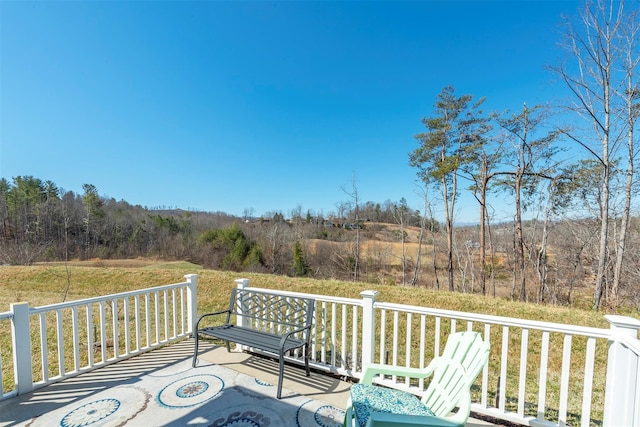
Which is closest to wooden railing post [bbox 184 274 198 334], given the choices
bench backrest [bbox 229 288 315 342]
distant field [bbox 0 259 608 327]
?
bench backrest [bbox 229 288 315 342]

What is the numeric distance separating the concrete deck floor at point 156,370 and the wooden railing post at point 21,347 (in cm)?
11

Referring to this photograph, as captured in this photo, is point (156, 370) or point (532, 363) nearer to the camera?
point (156, 370)

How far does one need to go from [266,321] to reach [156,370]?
51.0 inches

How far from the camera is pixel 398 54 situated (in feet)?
27.7

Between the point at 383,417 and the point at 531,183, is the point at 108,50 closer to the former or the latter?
the point at 383,417

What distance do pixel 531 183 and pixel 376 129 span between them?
704cm

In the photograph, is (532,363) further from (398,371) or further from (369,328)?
(398,371)

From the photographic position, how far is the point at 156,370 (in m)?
2.96

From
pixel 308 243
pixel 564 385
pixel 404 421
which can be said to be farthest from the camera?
pixel 308 243

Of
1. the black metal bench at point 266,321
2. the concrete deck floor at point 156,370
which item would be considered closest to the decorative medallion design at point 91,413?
the concrete deck floor at point 156,370

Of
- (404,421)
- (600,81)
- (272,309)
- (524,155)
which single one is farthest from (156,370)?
(524,155)

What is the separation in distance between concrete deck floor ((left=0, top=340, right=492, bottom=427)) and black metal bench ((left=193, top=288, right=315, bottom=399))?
20 centimetres

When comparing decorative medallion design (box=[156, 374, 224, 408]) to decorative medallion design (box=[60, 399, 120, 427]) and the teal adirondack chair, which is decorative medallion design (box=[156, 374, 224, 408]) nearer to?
decorative medallion design (box=[60, 399, 120, 427])

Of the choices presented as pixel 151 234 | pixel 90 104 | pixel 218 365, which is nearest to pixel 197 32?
pixel 90 104
